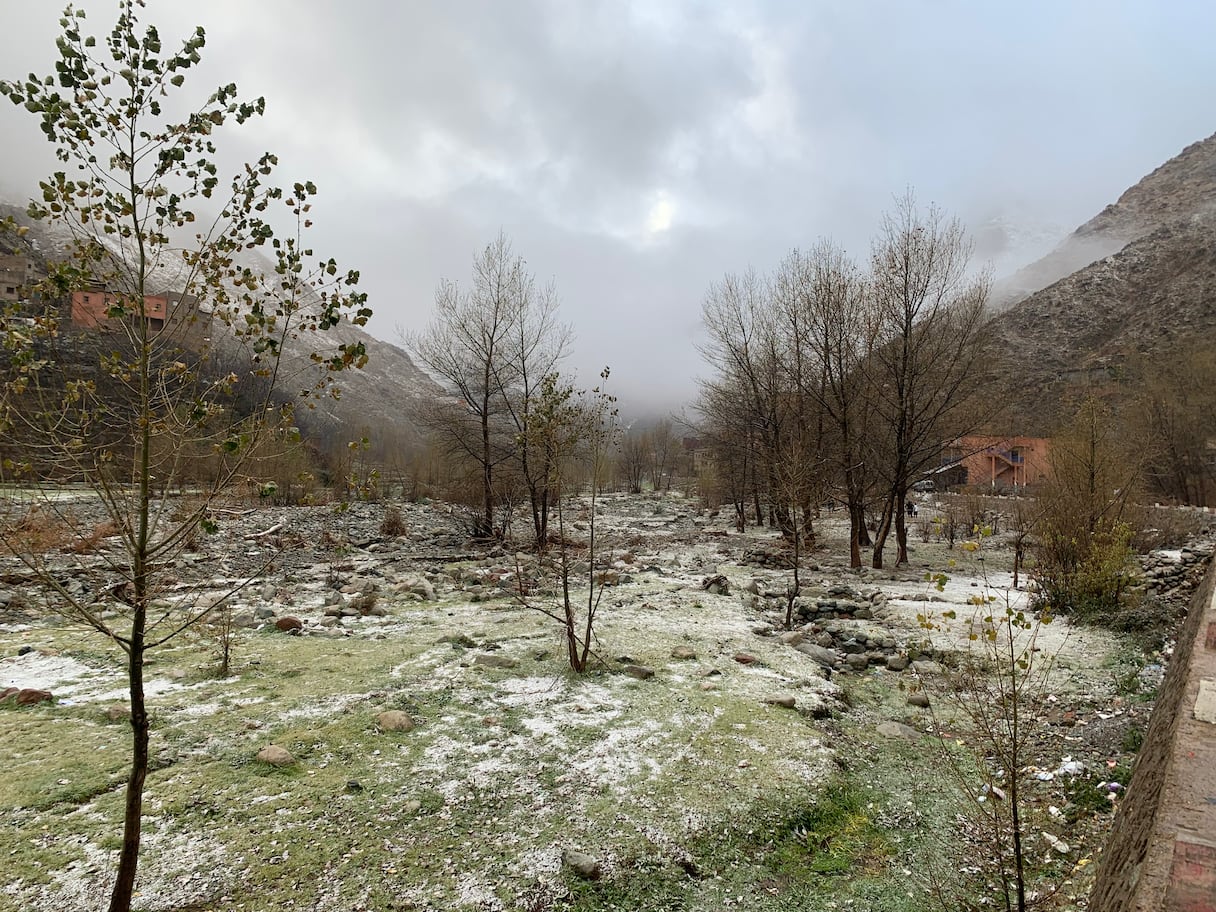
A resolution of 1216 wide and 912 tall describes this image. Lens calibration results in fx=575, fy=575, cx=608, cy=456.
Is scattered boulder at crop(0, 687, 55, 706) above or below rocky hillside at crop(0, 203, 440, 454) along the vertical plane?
below

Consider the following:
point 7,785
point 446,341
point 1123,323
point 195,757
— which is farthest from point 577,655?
point 1123,323

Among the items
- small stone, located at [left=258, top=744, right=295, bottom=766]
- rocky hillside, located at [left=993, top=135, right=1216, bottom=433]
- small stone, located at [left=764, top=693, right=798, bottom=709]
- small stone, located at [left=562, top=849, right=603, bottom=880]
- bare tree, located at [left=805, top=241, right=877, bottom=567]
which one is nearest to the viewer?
small stone, located at [left=562, top=849, right=603, bottom=880]

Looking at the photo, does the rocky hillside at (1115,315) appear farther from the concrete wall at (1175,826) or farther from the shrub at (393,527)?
the concrete wall at (1175,826)

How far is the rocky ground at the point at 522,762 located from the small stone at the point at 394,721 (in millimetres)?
61

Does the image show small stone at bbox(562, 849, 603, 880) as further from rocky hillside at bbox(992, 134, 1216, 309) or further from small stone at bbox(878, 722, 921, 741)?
rocky hillside at bbox(992, 134, 1216, 309)

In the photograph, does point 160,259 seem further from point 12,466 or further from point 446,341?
point 446,341

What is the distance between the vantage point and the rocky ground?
10.6 feet

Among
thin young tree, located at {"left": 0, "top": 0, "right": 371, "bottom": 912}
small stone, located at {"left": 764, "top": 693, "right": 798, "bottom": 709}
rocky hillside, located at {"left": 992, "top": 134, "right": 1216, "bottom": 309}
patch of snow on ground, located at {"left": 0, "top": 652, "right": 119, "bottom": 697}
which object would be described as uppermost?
rocky hillside, located at {"left": 992, "top": 134, "right": 1216, "bottom": 309}

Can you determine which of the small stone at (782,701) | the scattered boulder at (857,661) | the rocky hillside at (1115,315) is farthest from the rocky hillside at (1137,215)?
the small stone at (782,701)

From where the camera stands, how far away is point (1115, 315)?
60000mm

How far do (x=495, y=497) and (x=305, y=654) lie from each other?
37.6 feet

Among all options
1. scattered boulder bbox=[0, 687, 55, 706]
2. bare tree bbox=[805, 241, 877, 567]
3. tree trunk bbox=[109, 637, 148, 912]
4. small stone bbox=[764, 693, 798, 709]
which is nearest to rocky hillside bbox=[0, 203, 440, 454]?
tree trunk bbox=[109, 637, 148, 912]

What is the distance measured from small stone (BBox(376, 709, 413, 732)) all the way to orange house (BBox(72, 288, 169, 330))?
3605 mm

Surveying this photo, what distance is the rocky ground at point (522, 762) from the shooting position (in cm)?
323
